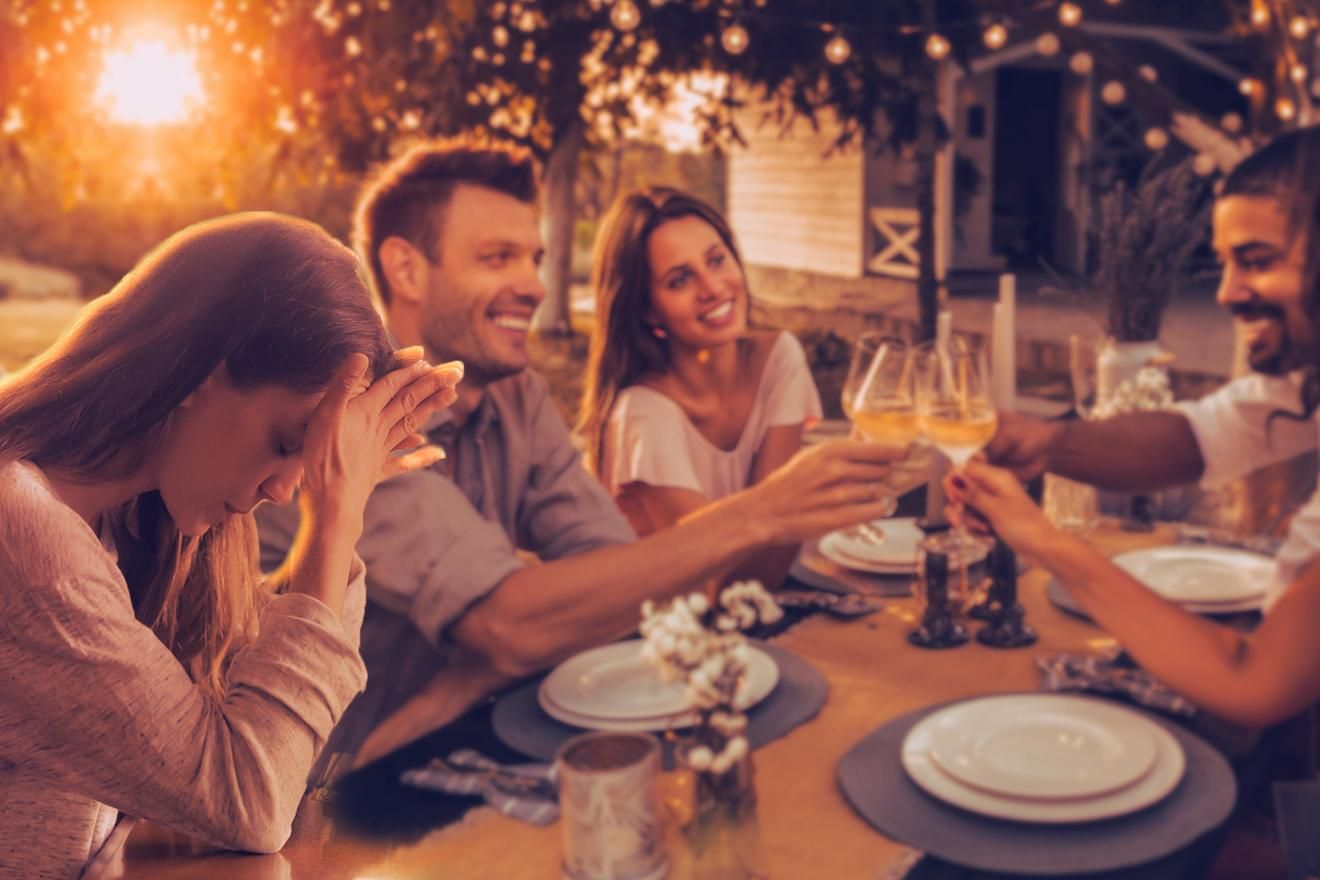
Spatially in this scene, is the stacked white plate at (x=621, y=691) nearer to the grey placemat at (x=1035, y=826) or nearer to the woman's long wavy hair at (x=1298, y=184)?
the grey placemat at (x=1035, y=826)

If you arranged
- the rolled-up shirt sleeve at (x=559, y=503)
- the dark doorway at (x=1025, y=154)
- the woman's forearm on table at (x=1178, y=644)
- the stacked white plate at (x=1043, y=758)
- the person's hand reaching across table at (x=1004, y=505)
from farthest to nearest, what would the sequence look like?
the dark doorway at (x=1025, y=154), the rolled-up shirt sleeve at (x=559, y=503), the person's hand reaching across table at (x=1004, y=505), the woman's forearm on table at (x=1178, y=644), the stacked white plate at (x=1043, y=758)

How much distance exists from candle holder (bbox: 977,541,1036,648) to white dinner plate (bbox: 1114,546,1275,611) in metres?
0.21

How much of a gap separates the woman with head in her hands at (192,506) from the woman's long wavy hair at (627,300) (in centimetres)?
183

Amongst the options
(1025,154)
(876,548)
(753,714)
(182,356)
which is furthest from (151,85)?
(1025,154)

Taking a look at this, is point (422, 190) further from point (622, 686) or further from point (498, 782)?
point (498, 782)

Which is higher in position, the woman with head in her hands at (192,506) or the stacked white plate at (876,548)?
the woman with head in her hands at (192,506)

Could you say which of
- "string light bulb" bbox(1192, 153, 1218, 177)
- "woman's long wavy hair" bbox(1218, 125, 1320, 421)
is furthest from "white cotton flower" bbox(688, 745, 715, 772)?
"string light bulb" bbox(1192, 153, 1218, 177)

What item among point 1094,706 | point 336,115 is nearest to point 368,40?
point 336,115

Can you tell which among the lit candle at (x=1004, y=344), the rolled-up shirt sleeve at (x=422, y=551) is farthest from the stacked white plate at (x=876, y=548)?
the rolled-up shirt sleeve at (x=422, y=551)

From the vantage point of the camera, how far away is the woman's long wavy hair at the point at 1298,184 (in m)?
1.63

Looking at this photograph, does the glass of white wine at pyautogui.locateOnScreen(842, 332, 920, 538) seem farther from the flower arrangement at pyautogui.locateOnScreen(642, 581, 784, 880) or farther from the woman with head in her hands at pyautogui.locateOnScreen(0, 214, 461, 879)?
the woman with head in her hands at pyautogui.locateOnScreen(0, 214, 461, 879)

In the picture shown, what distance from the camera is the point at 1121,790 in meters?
1.07

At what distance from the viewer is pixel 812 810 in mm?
1091

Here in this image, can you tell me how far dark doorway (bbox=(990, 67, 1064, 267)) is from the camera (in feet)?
41.7
